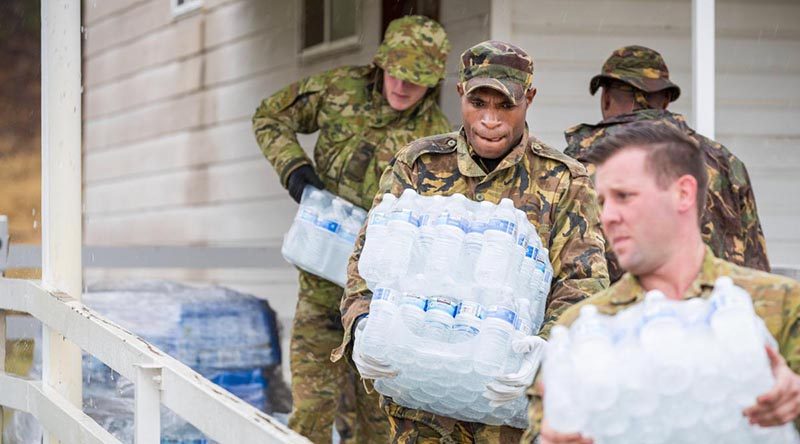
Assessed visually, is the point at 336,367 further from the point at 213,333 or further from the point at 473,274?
the point at 473,274

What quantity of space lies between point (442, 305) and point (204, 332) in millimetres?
4273

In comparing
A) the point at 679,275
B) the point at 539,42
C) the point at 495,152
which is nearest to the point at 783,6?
the point at 539,42

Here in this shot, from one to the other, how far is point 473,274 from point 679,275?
94 centimetres

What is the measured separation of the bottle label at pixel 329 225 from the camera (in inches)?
211

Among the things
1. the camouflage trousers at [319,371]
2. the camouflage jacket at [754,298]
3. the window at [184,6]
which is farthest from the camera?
the window at [184,6]

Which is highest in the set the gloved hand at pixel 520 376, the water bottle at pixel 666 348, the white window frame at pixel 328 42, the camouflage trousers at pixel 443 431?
the white window frame at pixel 328 42

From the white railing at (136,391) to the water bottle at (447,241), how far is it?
0.57 meters

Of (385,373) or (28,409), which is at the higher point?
(385,373)

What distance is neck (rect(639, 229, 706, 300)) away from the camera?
239 cm

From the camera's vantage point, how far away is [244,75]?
8.56 metres

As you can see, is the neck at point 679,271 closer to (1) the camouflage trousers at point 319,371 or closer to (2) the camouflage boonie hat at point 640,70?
(2) the camouflage boonie hat at point 640,70

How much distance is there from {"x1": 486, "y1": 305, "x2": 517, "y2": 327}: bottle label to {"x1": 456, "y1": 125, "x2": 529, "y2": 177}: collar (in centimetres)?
59

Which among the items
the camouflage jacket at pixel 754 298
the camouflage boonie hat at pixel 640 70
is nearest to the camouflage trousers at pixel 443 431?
the camouflage jacket at pixel 754 298

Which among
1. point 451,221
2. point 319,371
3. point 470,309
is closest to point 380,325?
point 470,309
